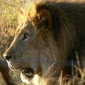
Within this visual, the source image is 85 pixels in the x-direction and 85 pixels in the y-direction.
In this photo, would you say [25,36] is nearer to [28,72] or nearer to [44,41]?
[44,41]

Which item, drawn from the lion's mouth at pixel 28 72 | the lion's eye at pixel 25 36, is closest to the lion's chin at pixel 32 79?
the lion's mouth at pixel 28 72

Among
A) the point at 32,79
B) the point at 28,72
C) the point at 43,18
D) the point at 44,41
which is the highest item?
the point at 43,18

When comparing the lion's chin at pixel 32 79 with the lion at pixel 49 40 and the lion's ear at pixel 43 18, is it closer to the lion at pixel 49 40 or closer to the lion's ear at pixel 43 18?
the lion at pixel 49 40

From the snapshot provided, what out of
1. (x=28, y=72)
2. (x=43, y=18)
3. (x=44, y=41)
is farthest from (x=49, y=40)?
(x=28, y=72)

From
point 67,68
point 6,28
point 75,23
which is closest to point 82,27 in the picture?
point 75,23

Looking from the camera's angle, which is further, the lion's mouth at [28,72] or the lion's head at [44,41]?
the lion's mouth at [28,72]

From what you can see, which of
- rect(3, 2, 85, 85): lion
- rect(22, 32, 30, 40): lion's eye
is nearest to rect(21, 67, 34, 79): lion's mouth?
rect(3, 2, 85, 85): lion

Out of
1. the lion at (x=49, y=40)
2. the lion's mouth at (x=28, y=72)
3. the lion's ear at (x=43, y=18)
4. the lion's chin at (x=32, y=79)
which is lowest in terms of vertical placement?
the lion's chin at (x=32, y=79)

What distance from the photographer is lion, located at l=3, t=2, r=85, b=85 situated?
5172 millimetres

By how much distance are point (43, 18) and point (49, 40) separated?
22 cm

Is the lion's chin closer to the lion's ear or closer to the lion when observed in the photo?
the lion

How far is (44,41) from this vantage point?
5223mm

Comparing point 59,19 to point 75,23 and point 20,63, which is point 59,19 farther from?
point 20,63

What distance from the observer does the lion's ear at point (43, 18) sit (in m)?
5.16
